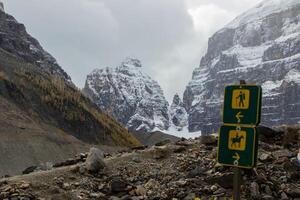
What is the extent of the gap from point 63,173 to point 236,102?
370 inches

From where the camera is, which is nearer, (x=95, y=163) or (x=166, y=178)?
(x=166, y=178)

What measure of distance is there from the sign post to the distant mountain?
33525 mm

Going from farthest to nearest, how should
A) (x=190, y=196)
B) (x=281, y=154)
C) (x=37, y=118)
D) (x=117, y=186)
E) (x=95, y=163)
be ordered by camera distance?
1. (x=37, y=118)
2. (x=95, y=163)
3. (x=281, y=154)
4. (x=117, y=186)
5. (x=190, y=196)

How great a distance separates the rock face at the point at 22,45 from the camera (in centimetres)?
9619

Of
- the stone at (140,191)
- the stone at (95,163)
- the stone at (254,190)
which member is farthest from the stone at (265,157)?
the stone at (95,163)

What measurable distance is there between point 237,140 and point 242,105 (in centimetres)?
47

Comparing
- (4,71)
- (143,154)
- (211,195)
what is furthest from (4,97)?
(211,195)

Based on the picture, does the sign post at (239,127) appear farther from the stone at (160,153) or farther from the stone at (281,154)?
the stone at (160,153)

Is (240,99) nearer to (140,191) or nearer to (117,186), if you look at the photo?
(140,191)

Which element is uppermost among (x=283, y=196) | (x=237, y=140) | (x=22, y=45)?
(x=22, y=45)

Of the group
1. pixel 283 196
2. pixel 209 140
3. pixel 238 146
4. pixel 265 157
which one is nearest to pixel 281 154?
pixel 265 157

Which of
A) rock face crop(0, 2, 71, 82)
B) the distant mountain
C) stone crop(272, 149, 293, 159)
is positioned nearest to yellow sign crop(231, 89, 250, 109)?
stone crop(272, 149, 293, 159)

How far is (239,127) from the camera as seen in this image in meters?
7.59

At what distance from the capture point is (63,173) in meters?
16.1
